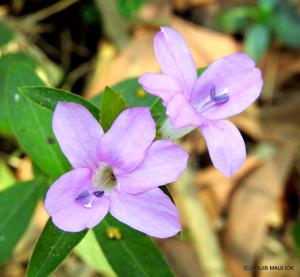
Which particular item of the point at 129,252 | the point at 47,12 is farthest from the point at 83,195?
the point at 47,12

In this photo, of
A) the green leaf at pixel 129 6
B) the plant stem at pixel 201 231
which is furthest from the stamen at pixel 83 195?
the green leaf at pixel 129 6

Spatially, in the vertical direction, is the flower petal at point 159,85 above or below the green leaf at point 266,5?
above

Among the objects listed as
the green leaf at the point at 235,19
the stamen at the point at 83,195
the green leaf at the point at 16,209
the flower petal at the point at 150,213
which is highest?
the stamen at the point at 83,195

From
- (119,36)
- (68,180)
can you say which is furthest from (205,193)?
(68,180)

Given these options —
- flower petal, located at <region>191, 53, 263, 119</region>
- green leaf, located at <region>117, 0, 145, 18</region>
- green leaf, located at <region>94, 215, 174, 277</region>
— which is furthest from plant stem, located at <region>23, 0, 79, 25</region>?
flower petal, located at <region>191, 53, 263, 119</region>

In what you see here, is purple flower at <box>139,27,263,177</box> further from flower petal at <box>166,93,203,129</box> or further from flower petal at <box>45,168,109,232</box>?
flower petal at <box>45,168,109,232</box>

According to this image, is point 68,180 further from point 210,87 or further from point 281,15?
point 281,15

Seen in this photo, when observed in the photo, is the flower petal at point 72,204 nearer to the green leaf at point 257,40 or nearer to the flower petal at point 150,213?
the flower petal at point 150,213
